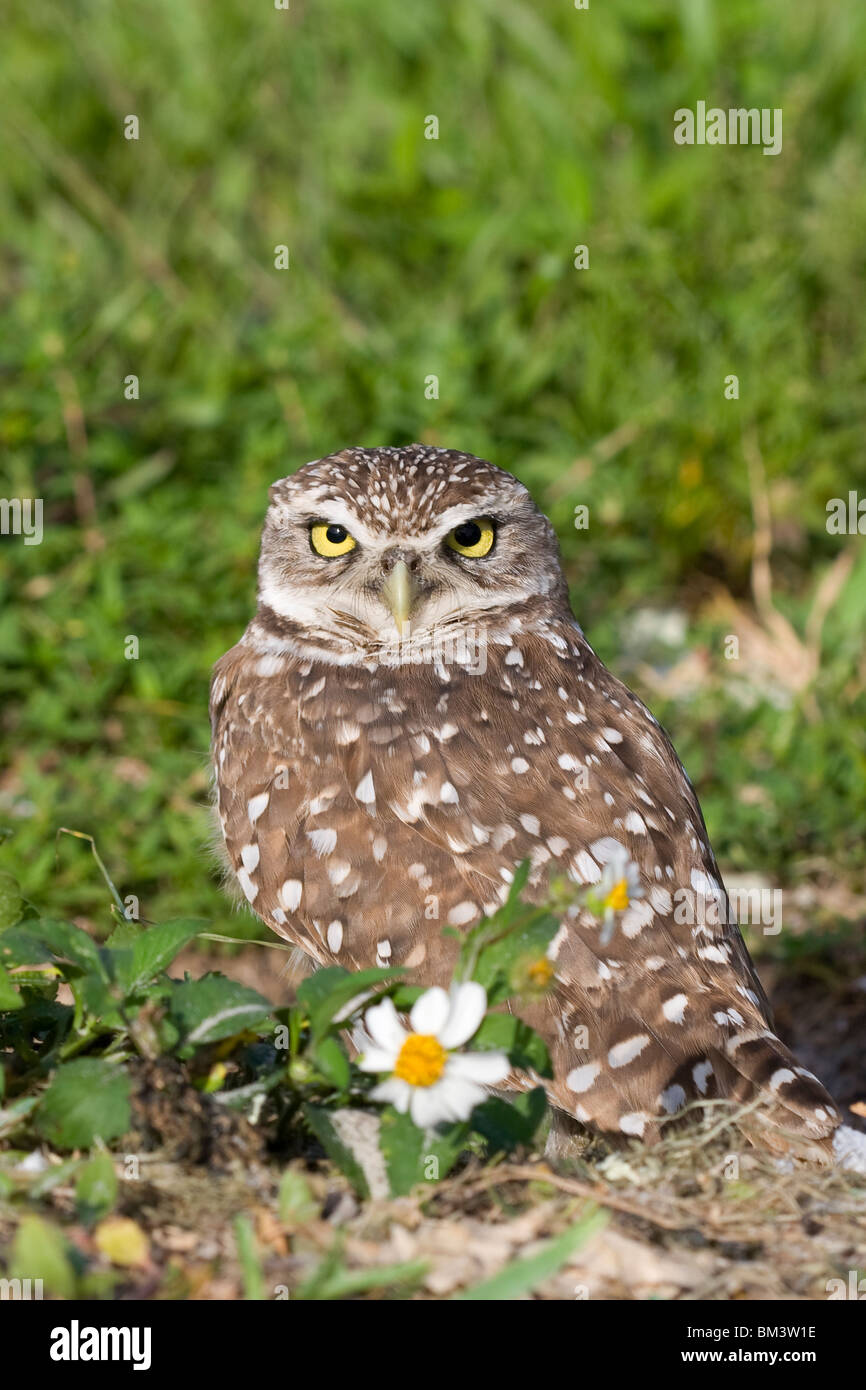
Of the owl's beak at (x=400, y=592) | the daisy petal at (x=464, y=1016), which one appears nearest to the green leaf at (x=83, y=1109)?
the daisy petal at (x=464, y=1016)

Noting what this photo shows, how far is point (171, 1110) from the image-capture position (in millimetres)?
2213

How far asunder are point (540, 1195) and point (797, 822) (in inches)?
109

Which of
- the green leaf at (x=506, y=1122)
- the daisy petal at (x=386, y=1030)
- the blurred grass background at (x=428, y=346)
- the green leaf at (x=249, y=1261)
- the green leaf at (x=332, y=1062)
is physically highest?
the blurred grass background at (x=428, y=346)

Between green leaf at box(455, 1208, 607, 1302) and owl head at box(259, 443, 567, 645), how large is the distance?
1.64 meters

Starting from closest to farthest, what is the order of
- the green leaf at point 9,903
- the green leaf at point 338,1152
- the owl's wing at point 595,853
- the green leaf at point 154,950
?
the green leaf at point 338,1152
the green leaf at point 154,950
the green leaf at point 9,903
the owl's wing at point 595,853

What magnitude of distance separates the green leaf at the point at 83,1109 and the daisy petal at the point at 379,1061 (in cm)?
37

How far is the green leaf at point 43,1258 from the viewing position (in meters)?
1.87

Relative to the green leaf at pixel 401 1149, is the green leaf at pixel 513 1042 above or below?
above

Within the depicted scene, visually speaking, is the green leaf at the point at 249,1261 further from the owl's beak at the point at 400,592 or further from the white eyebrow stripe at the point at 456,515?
the white eyebrow stripe at the point at 456,515

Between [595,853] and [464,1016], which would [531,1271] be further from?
[595,853]

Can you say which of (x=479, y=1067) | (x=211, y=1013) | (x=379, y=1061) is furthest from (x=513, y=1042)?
(x=211, y=1013)

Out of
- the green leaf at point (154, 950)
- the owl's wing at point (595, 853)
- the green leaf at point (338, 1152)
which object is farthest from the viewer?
the owl's wing at point (595, 853)

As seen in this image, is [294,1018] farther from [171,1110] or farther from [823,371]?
[823,371]

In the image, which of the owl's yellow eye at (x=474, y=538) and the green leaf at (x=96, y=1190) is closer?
the green leaf at (x=96, y=1190)
